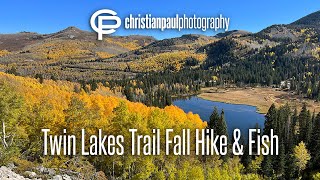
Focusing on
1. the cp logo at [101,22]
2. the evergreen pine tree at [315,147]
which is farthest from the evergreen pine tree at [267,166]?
the cp logo at [101,22]

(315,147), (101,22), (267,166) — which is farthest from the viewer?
(315,147)

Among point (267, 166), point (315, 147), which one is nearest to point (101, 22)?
point (267, 166)

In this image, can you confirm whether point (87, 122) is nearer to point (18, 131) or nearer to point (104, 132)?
point (104, 132)

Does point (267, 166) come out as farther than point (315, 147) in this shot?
No

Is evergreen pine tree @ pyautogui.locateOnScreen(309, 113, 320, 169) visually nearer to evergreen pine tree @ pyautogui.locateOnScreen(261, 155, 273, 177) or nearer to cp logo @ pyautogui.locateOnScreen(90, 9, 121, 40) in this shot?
evergreen pine tree @ pyautogui.locateOnScreen(261, 155, 273, 177)

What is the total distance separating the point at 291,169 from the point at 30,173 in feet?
245

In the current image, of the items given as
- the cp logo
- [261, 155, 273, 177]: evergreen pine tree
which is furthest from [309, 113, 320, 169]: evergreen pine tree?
the cp logo

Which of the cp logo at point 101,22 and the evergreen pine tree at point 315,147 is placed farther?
the evergreen pine tree at point 315,147

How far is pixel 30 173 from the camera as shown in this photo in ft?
122

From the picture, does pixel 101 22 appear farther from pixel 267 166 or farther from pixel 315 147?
pixel 315 147

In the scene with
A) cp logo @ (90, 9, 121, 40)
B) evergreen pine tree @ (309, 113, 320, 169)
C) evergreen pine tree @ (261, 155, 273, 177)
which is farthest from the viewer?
evergreen pine tree @ (309, 113, 320, 169)

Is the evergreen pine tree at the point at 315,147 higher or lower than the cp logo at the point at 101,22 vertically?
lower

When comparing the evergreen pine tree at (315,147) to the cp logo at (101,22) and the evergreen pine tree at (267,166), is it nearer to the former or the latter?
the evergreen pine tree at (267,166)

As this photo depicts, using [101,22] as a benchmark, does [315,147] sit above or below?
below
